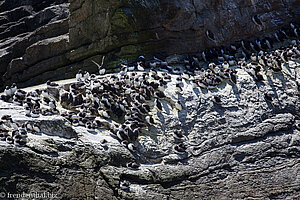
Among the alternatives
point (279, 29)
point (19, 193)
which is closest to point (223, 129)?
point (19, 193)

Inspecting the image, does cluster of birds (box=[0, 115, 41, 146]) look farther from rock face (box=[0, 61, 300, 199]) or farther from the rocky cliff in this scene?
rock face (box=[0, 61, 300, 199])

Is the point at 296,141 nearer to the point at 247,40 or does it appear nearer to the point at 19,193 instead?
the point at 247,40

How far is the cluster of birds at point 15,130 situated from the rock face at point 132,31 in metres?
7.78

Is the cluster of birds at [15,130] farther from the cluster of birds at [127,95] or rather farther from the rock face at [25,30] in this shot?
the rock face at [25,30]

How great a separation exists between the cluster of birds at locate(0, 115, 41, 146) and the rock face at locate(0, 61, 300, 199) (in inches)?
8.5

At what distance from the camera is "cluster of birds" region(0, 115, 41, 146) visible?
10883 millimetres

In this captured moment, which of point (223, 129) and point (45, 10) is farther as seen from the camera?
point (45, 10)

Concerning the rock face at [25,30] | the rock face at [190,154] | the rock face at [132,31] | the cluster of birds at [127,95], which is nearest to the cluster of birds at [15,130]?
the cluster of birds at [127,95]

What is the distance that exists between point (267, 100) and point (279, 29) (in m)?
6.89

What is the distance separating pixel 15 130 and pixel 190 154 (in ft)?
18.4

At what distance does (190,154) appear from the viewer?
1347 centimetres

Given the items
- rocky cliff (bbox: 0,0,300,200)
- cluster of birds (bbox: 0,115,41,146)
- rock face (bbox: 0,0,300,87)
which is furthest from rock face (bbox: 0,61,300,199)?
rock face (bbox: 0,0,300,87)

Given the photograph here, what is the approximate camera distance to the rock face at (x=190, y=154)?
11117 mm

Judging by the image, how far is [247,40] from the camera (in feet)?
68.0
